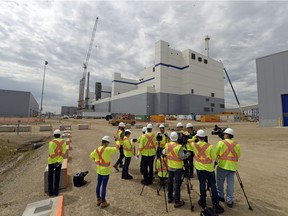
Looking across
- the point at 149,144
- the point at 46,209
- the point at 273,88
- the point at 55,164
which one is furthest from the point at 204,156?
the point at 273,88

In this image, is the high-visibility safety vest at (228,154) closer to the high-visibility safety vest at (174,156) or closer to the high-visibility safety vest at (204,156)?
the high-visibility safety vest at (204,156)

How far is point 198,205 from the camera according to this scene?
13.4ft

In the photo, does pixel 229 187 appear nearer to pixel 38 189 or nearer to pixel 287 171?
pixel 287 171

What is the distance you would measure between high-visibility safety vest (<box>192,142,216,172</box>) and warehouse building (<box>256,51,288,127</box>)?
89.5 ft

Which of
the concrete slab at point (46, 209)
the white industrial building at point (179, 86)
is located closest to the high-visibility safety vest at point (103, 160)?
the concrete slab at point (46, 209)

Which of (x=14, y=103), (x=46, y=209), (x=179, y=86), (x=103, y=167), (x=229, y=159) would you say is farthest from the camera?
(x=179, y=86)

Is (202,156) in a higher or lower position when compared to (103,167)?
higher

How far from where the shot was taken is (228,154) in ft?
12.9

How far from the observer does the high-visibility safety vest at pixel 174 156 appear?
13.4 feet

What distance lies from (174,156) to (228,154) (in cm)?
134

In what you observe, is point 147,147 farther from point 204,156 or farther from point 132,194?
point 204,156

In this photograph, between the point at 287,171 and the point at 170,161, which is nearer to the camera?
the point at 170,161

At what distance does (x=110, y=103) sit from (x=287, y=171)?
2788 inches

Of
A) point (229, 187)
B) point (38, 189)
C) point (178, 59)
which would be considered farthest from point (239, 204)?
point (178, 59)
